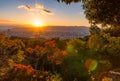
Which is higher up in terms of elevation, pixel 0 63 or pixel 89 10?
pixel 89 10

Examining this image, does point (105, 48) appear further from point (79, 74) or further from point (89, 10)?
point (89, 10)

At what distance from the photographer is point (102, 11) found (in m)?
11.0

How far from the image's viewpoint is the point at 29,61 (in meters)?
40.9

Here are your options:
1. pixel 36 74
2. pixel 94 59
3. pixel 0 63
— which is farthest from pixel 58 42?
pixel 36 74

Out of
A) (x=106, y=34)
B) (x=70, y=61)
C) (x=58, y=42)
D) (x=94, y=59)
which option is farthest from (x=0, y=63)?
(x=58, y=42)

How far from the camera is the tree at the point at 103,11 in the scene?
10558 millimetres

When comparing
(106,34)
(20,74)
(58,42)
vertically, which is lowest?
(58,42)

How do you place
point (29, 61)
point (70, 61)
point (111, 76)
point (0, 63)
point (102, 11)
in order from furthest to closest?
1. point (29, 61)
2. point (0, 63)
3. point (70, 61)
4. point (111, 76)
5. point (102, 11)

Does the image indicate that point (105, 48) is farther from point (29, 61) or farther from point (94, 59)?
point (29, 61)

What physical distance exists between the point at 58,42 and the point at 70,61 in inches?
1301

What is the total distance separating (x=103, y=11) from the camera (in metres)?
11.0

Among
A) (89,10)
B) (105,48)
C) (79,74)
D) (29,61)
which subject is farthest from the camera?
(105,48)

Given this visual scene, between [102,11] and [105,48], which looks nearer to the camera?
[102,11]

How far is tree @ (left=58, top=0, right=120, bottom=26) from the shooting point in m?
10.6
